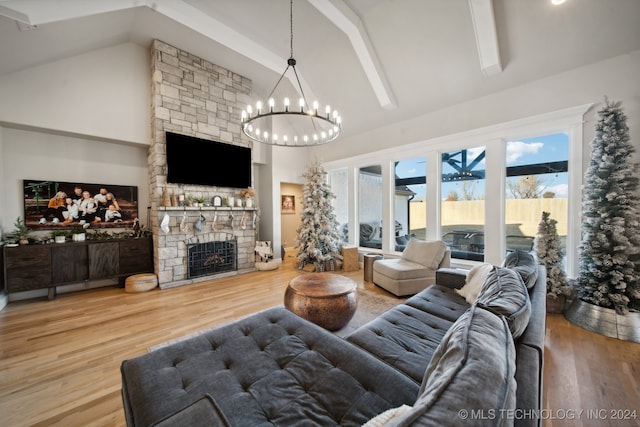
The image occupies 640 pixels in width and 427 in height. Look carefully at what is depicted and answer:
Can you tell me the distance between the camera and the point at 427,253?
13.1 ft

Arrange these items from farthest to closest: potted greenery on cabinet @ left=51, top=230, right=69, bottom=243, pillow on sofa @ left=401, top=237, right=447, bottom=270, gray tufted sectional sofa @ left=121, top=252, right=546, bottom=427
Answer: pillow on sofa @ left=401, top=237, right=447, bottom=270, potted greenery on cabinet @ left=51, top=230, right=69, bottom=243, gray tufted sectional sofa @ left=121, top=252, right=546, bottom=427

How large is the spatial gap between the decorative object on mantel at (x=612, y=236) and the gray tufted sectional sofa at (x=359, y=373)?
173 centimetres

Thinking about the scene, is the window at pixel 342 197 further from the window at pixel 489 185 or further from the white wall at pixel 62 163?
the white wall at pixel 62 163

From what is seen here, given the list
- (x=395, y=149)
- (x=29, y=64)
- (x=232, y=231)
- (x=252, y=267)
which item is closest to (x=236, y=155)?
(x=232, y=231)

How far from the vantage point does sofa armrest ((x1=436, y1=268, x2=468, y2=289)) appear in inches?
105

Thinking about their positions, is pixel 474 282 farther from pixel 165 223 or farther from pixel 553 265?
pixel 165 223

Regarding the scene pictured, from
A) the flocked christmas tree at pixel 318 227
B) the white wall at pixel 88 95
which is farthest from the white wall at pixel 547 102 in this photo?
the white wall at pixel 88 95

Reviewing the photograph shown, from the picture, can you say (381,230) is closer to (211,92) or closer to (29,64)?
(211,92)

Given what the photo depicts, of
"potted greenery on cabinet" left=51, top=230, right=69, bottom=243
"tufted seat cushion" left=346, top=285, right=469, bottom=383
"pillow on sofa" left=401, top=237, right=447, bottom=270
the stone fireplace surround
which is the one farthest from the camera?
the stone fireplace surround

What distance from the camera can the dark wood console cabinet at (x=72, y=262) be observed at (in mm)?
3410

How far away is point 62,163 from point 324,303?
507 centimetres

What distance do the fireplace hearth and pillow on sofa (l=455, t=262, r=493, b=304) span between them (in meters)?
4.40

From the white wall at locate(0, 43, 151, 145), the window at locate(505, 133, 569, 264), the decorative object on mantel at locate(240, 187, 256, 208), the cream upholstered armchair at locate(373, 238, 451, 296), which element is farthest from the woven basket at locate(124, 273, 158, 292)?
the window at locate(505, 133, 569, 264)

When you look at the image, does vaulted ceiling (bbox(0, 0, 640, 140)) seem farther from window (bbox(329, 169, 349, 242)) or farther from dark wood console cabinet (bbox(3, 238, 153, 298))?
dark wood console cabinet (bbox(3, 238, 153, 298))
